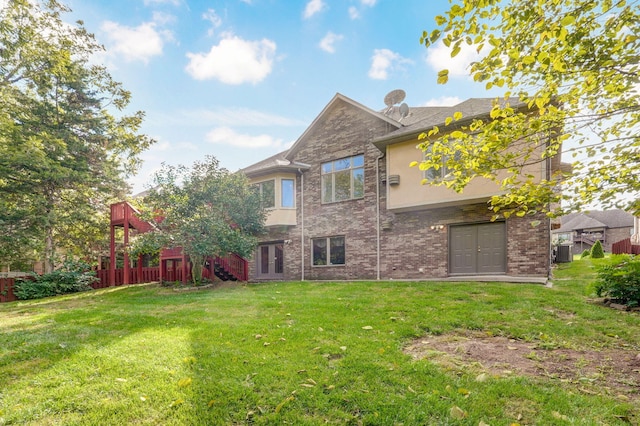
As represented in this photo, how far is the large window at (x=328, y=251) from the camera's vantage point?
45.5ft


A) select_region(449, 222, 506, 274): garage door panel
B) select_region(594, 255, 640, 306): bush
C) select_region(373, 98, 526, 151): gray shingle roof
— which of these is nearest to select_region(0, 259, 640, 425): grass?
select_region(594, 255, 640, 306): bush

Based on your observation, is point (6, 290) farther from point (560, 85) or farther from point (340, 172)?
point (560, 85)

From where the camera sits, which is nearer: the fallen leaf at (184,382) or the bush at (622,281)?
the fallen leaf at (184,382)

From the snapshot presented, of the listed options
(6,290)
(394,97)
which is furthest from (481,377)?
(6,290)

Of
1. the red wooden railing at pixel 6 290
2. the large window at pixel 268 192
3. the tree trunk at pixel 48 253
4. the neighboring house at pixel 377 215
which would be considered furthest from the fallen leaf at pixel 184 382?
the tree trunk at pixel 48 253

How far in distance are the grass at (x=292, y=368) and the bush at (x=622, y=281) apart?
55 centimetres

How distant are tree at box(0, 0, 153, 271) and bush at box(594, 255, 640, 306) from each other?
55.9ft

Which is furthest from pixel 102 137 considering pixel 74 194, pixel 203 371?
pixel 203 371

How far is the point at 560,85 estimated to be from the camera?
3908mm

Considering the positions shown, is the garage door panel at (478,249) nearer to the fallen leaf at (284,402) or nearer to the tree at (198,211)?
the tree at (198,211)

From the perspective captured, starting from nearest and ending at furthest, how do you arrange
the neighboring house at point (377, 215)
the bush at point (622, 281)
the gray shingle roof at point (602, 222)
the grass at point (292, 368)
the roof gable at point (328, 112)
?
the grass at point (292, 368) < the bush at point (622, 281) < the neighboring house at point (377, 215) < the roof gable at point (328, 112) < the gray shingle roof at point (602, 222)

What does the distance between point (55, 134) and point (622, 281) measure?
21.6 meters

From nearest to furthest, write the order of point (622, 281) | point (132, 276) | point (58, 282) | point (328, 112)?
point (622, 281) → point (58, 282) → point (328, 112) → point (132, 276)

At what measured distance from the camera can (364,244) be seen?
13.1 m
